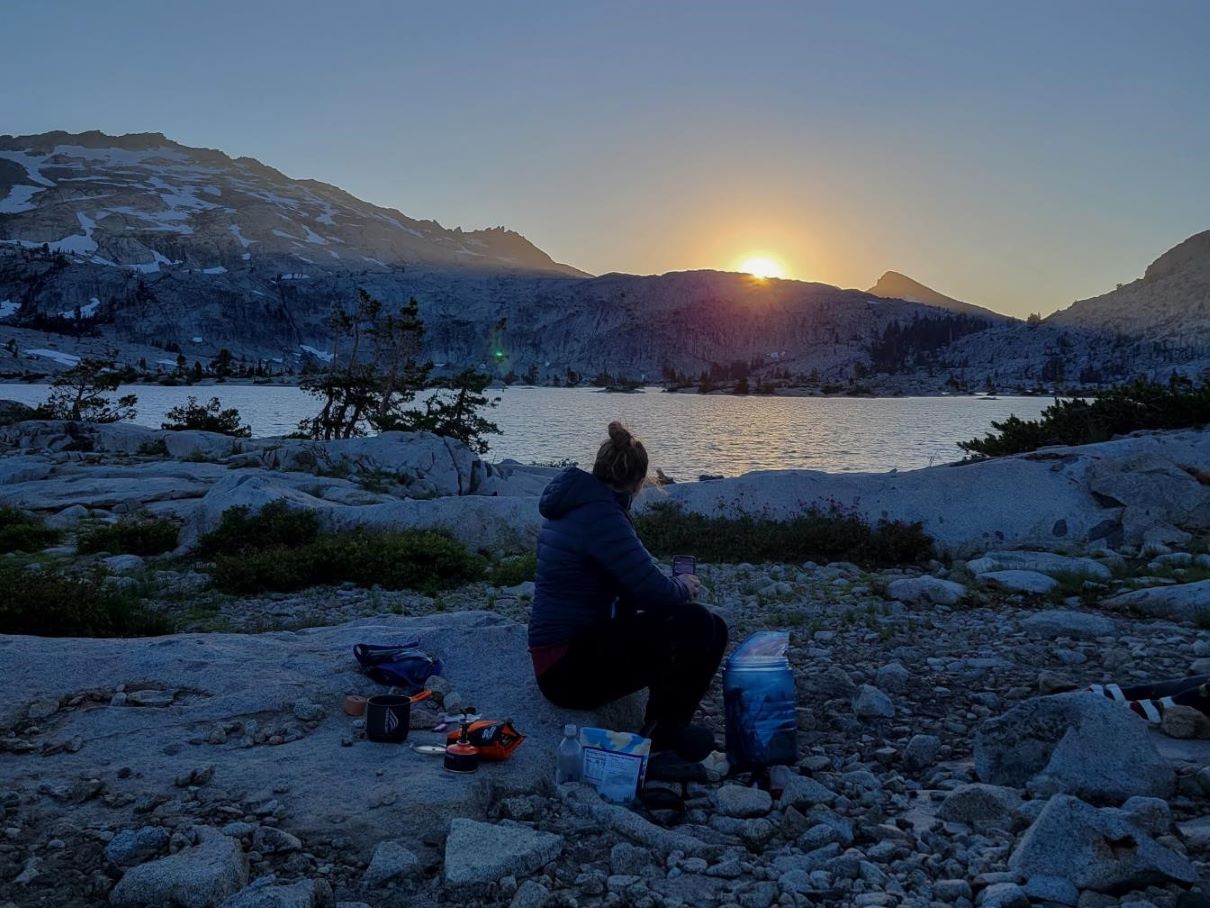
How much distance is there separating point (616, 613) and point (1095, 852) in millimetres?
3133


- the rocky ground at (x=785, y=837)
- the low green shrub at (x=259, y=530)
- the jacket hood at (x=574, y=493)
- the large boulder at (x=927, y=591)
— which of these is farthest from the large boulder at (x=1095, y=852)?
the low green shrub at (x=259, y=530)

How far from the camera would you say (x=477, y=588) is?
12359 mm

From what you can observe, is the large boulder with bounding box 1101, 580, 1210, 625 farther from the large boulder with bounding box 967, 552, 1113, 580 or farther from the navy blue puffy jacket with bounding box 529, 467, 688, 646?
the navy blue puffy jacket with bounding box 529, 467, 688, 646

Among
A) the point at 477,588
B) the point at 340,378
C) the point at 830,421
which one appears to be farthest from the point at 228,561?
the point at 830,421

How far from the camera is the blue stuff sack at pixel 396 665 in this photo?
666cm

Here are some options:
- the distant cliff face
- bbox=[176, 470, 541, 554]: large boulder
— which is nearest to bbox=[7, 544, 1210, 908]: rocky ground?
bbox=[176, 470, 541, 554]: large boulder

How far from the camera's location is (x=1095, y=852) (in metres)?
4.02

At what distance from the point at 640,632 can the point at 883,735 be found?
84.8 inches

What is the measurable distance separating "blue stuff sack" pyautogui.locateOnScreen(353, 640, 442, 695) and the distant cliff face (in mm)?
183293

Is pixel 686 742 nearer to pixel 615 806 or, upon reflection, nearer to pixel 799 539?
pixel 615 806

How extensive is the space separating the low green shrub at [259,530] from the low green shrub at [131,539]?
3.28ft

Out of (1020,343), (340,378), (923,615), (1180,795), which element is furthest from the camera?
(1020,343)

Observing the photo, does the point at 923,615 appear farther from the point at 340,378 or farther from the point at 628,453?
the point at 340,378

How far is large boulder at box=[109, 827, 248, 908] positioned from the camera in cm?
388
